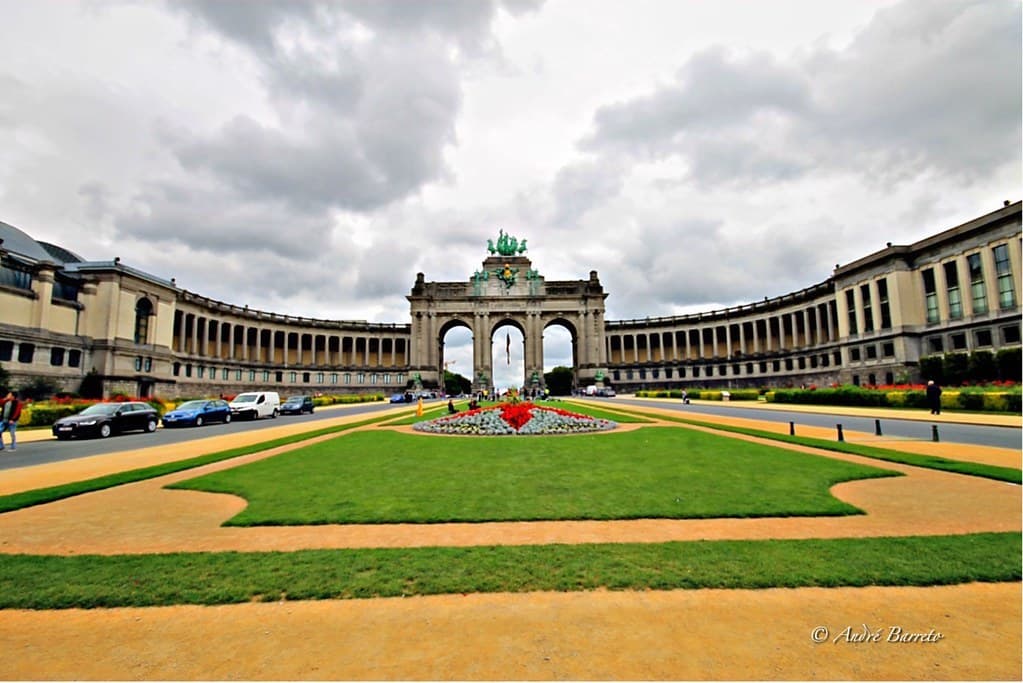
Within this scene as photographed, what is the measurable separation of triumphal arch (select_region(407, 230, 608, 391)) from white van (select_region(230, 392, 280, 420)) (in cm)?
5913

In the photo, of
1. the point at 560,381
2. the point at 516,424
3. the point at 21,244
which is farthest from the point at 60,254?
the point at 560,381

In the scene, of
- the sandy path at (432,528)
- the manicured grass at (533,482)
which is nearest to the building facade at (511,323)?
the manicured grass at (533,482)

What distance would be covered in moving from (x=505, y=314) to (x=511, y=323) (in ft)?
9.99

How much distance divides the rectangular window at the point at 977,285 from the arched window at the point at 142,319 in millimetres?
90073

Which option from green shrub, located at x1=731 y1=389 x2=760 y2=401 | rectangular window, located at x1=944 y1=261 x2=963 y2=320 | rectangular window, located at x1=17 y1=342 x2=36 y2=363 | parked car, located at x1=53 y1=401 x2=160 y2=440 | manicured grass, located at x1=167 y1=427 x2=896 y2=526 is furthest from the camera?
green shrub, located at x1=731 y1=389 x2=760 y2=401

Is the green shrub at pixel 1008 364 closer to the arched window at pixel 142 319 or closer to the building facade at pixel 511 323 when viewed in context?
the building facade at pixel 511 323

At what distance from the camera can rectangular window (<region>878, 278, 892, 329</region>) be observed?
2322 inches

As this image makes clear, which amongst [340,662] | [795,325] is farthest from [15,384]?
[795,325]

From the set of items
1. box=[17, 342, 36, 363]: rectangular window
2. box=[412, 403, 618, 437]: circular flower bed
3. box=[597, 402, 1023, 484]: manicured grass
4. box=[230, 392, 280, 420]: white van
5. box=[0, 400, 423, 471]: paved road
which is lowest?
box=[597, 402, 1023, 484]: manicured grass

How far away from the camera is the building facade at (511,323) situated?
161 feet

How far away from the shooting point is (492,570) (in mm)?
5922

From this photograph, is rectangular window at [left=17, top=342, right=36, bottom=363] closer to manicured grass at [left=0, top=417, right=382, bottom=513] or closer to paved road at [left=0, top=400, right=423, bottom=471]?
paved road at [left=0, top=400, right=423, bottom=471]

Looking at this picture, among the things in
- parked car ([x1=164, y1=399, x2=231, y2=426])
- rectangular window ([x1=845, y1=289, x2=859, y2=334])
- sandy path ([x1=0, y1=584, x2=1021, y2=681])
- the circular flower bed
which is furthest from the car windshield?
rectangular window ([x1=845, y1=289, x2=859, y2=334])

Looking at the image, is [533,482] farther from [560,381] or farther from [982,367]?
[560,381]
